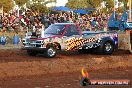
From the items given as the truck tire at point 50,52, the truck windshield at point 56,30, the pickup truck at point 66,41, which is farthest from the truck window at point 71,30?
the truck tire at point 50,52

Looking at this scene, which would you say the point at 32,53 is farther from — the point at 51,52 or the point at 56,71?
the point at 56,71

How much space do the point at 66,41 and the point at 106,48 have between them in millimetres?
2603

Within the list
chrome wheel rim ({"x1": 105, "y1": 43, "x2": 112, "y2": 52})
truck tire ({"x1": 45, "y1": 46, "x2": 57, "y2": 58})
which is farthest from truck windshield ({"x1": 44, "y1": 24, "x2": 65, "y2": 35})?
chrome wheel rim ({"x1": 105, "y1": 43, "x2": 112, "y2": 52})

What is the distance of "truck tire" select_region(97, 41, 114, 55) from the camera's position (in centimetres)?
1892

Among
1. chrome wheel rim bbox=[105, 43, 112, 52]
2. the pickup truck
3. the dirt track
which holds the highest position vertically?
the pickup truck

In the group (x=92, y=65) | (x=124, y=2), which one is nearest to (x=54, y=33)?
(x=92, y=65)

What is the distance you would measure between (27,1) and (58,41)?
28.9 m

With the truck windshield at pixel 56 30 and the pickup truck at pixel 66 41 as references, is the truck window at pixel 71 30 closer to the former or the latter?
the pickup truck at pixel 66 41

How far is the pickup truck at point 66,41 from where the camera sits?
55.8ft

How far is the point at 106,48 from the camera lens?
19141mm

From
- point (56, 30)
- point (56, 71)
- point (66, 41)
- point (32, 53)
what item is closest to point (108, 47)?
point (66, 41)

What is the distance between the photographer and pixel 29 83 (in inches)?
408

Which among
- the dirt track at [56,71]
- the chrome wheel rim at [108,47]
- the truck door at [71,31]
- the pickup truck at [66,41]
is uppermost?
Answer: the truck door at [71,31]

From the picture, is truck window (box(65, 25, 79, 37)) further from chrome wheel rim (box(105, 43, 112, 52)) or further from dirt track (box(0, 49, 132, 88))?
dirt track (box(0, 49, 132, 88))
